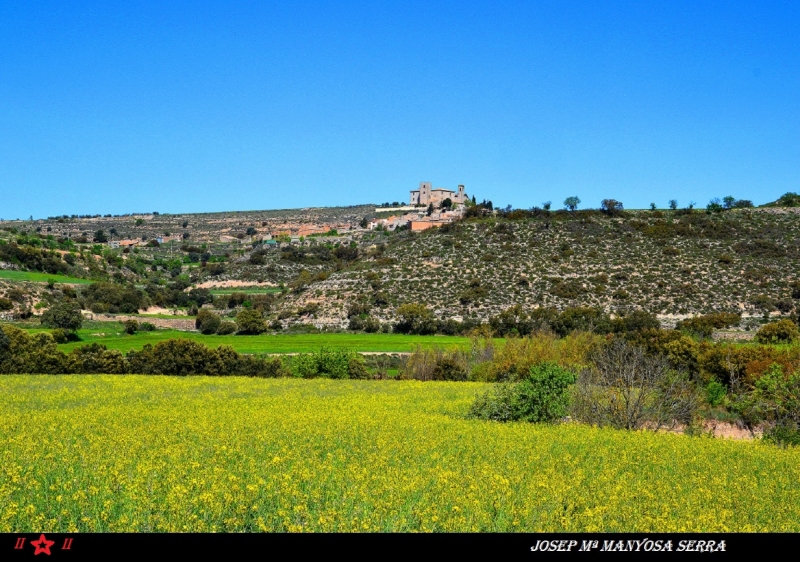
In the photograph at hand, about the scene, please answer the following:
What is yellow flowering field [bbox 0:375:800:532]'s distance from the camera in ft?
31.8

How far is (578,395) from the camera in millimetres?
24656

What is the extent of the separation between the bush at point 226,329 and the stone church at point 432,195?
303 feet

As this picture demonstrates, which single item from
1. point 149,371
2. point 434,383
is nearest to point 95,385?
point 149,371

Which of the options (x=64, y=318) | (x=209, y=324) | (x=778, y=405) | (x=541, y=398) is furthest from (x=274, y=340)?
(x=778, y=405)

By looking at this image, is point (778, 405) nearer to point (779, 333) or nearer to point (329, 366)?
point (329, 366)

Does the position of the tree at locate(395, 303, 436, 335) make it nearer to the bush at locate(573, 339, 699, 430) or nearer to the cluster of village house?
the bush at locate(573, 339, 699, 430)

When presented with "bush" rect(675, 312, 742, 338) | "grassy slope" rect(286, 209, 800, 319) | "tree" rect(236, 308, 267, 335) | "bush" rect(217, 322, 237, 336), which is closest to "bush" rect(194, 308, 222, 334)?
"bush" rect(217, 322, 237, 336)

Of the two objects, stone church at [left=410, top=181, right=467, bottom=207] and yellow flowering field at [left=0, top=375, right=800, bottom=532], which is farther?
stone church at [left=410, top=181, right=467, bottom=207]

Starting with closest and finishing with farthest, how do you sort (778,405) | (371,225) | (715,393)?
(778,405) → (715,393) → (371,225)

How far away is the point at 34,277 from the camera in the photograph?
76375 mm

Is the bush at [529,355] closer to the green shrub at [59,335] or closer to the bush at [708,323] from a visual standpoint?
the bush at [708,323]

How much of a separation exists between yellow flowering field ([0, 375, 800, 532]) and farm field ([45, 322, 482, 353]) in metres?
26.8

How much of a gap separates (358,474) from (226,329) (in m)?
51.7
